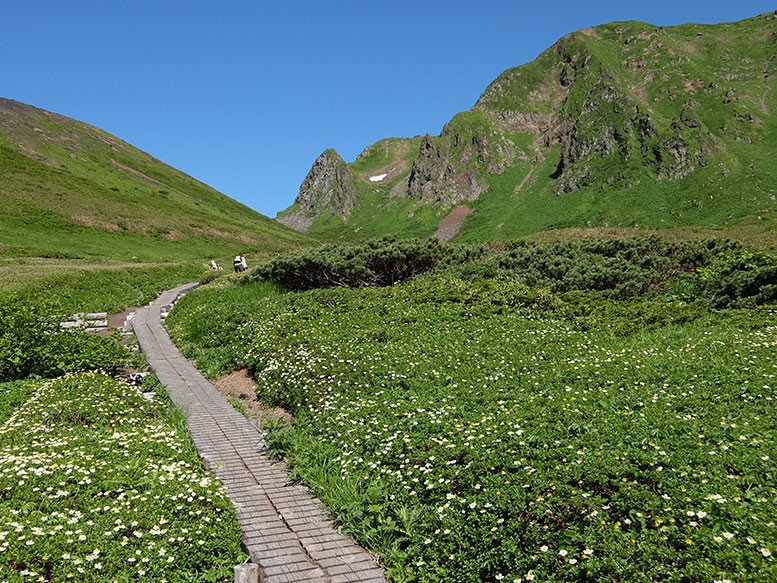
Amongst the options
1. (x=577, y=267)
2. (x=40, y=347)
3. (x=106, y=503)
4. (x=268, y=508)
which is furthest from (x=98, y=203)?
(x=268, y=508)

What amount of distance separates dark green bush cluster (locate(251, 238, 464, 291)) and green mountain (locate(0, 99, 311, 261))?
1446 inches

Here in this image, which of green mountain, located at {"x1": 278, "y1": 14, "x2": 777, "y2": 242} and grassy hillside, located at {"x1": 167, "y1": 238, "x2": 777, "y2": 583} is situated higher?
green mountain, located at {"x1": 278, "y1": 14, "x2": 777, "y2": 242}

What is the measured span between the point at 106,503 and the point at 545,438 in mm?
6889

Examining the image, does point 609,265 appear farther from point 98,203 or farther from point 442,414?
point 98,203

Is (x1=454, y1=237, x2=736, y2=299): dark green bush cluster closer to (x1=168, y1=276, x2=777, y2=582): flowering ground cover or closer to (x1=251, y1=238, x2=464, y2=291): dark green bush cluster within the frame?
(x1=251, y1=238, x2=464, y2=291): dark green bush cluster

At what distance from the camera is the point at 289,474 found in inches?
380

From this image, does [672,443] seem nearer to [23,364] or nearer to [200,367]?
[200,367]

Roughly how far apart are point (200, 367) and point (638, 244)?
19.9m

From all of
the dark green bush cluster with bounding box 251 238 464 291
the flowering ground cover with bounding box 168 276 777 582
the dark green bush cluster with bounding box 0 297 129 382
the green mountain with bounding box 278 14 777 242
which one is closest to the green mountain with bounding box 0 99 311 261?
the dark green bush cluster with bounding box 251 238 464 291

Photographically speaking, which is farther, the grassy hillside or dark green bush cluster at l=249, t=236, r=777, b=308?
dark green bush cluster at l=249, t=236, r=777, b=308

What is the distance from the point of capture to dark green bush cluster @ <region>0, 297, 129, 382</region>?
15203 millimetres

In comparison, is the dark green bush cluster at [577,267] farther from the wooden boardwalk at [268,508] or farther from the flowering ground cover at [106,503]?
the flowering ground cover at [106,503]

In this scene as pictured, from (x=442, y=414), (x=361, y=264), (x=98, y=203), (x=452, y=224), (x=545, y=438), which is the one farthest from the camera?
(x=452, y=224)

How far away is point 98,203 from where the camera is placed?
288ft
